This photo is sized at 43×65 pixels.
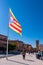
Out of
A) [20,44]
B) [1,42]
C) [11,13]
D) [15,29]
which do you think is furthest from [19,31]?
[20,44]

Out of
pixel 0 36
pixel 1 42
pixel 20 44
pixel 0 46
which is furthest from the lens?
pixel 20 44

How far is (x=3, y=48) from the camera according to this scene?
100375 millimetres

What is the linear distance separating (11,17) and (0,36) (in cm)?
9043

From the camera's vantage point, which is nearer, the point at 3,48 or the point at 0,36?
the point at 3,48

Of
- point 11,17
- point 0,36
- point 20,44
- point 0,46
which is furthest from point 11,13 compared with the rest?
point 20,44

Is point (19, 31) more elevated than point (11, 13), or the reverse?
point (11, 13)

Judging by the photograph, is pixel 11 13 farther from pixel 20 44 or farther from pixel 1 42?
pixel 20 44

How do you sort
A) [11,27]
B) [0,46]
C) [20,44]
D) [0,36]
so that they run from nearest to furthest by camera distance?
[11,27] < [0,46] < [0,36] < [20,44]

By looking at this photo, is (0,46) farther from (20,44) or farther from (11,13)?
(11,13)

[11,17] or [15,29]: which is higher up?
[11,17]

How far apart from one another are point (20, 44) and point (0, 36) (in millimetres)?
43057

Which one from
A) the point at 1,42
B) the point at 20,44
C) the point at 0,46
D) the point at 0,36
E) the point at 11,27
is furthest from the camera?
the point at 20,44

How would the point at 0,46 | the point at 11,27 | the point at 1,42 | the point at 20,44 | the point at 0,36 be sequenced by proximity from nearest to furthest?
1. the point at 11,27
2. the point at 0,46
3. the point at 1,42
4. the point at 0,36
5. the point at 20,44

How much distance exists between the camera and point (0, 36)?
373 ft
